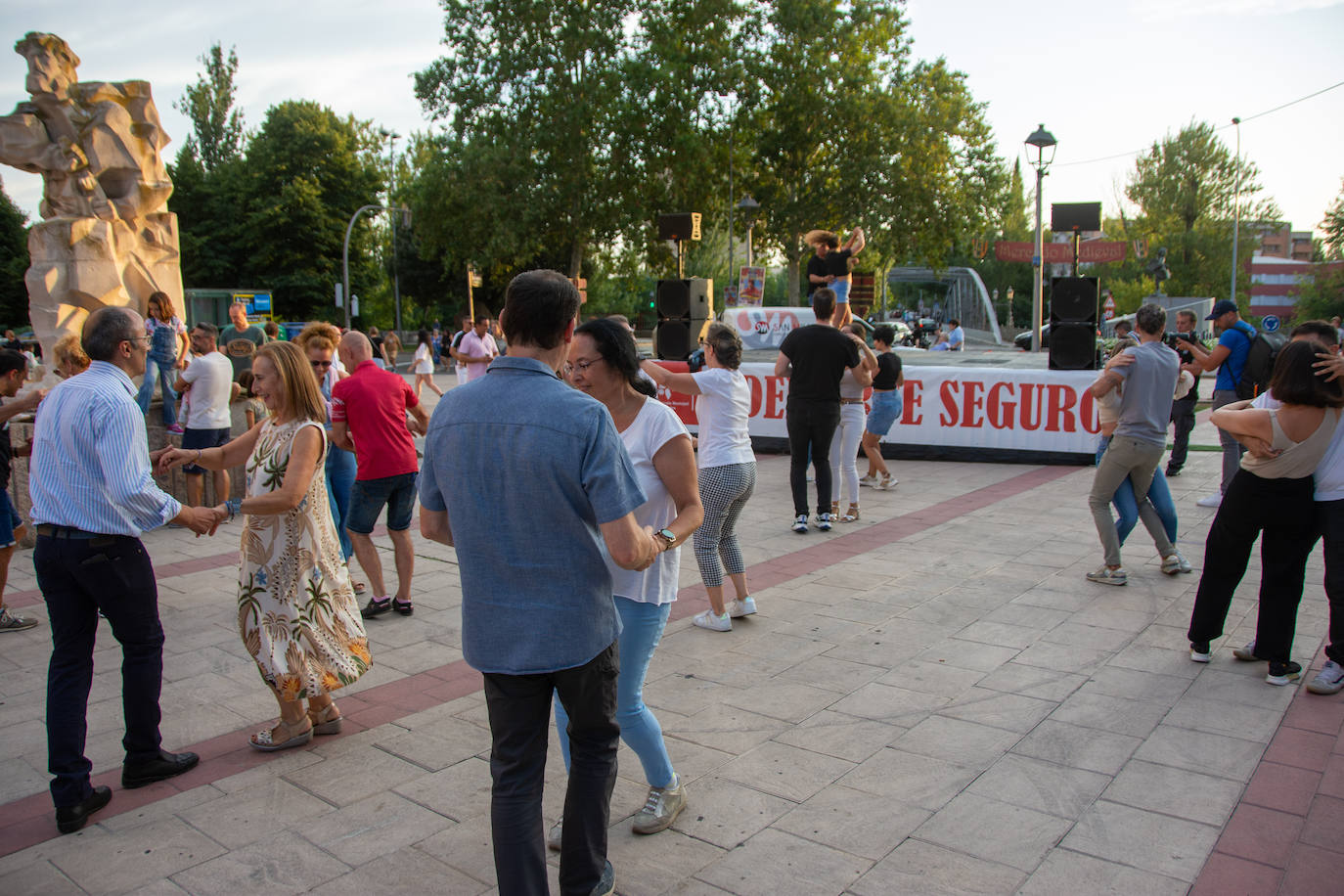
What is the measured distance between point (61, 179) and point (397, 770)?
10.5 metres

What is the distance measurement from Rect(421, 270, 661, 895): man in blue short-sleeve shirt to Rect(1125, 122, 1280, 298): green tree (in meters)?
57.5

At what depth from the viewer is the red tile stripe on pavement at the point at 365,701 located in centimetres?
353

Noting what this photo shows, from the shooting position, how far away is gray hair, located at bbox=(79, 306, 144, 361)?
347 cm

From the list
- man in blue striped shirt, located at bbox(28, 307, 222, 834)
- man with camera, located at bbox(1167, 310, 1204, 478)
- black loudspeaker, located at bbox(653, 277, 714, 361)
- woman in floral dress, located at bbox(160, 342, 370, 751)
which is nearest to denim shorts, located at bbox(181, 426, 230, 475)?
woman in floral dress, located at bbox(160, 342, 370, 751)

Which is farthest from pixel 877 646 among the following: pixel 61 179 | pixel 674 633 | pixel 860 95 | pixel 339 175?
pixel 339 175

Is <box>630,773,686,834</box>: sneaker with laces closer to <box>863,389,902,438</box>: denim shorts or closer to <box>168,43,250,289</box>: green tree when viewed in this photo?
<box>863,389,902,438</box>: denim shorts

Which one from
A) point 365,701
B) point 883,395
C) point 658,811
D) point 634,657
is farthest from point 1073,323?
point 634,657

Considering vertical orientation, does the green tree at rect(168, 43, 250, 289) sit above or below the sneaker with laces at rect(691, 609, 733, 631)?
above

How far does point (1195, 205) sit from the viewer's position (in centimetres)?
5497

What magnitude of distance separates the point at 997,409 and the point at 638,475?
1004cm

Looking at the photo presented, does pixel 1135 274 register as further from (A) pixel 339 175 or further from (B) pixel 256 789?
(B) pixel 256 789

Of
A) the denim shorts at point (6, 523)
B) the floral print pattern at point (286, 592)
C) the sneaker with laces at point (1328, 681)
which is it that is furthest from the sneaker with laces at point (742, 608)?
the denim shorts at point (6, 523)

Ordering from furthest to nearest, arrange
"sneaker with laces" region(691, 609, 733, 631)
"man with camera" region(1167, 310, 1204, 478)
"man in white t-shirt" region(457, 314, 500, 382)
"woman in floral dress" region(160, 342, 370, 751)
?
1. "man in white t-shirt" region(457, 314, 500, 382)
2. "man with camera" region(1167, 310, 1204, 478)
3. "sneaker with laces" region(691, 609, 733, 631)
4. "woman in floral dress" region(160, 342, 370, 751)

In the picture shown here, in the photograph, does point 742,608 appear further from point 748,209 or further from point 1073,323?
point 748,209
